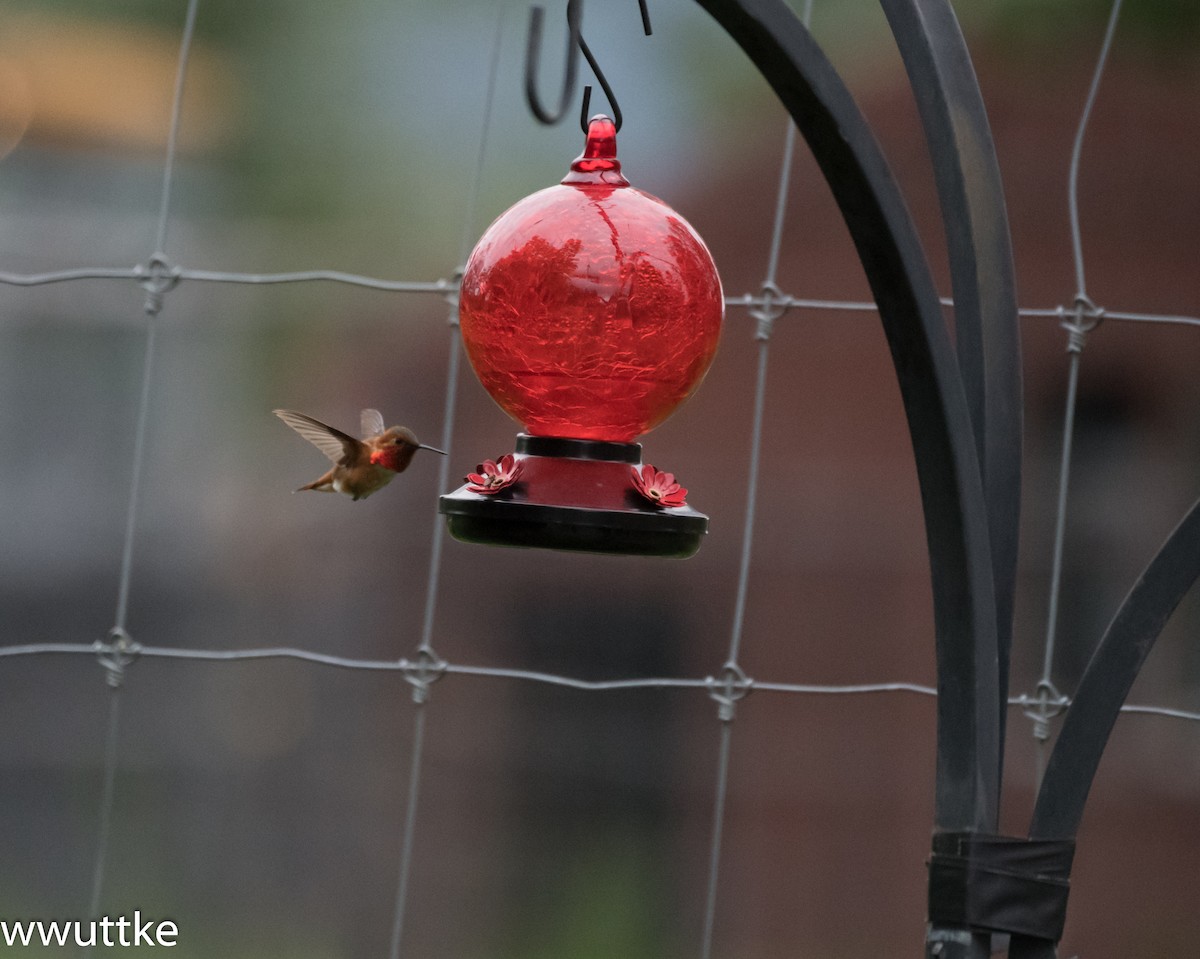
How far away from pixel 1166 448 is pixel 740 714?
2.56 ft

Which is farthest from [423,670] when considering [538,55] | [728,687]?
[538,55]

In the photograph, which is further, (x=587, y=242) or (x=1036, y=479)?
(x=1036, y=479)

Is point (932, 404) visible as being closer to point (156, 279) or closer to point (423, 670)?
point (423, 670)

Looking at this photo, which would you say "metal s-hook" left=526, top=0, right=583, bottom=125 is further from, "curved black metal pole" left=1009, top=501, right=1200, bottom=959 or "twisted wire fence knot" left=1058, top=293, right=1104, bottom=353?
"twisted wire fence knot" left=1058, top=293, right=1104, bottom=353

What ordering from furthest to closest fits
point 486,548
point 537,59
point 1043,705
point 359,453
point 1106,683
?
point 486,548 → point 1043,705 → point 359,453 → point 1106,683 → point 537,59

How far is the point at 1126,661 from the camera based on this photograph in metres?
0.68

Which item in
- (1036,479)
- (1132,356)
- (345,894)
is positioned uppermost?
(1132,356)

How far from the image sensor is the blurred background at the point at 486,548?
196cm

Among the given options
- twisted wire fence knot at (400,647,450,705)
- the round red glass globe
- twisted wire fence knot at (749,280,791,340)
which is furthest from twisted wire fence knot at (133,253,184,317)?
the round red glass globe

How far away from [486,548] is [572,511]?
1.56 m

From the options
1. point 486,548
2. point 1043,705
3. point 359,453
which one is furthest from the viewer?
point 486,548

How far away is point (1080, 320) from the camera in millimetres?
1211

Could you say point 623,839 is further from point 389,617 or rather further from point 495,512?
point 495,512

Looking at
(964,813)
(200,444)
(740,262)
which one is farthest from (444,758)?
(964,813)
